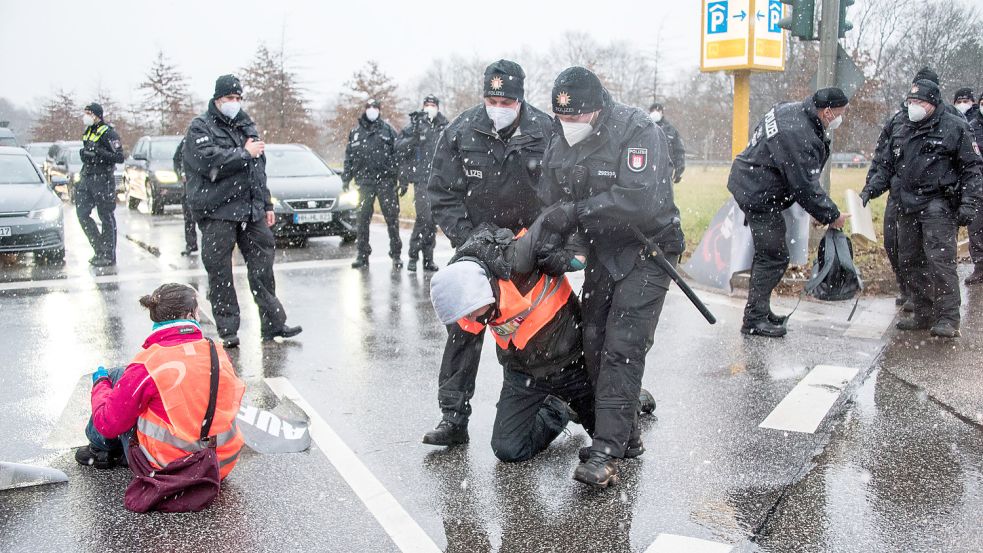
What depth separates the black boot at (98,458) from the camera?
434 cm

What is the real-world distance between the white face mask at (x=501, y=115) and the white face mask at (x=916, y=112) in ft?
12.5

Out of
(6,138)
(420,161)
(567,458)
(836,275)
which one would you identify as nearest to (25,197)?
(420,161)

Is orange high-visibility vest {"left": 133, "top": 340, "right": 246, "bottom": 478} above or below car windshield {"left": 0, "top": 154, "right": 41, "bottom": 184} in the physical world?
below

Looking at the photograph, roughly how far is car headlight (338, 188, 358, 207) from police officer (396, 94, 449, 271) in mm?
2359

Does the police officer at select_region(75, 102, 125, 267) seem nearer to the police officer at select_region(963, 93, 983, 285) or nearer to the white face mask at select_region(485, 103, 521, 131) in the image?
the white face mask at select_region(485, 103, 521, 131)

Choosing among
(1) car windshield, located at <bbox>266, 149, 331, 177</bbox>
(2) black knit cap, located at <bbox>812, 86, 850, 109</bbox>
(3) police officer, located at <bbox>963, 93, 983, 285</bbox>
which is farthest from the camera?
(1) car windshield, located at <bbox>266, 149, 331, 177</bbox>

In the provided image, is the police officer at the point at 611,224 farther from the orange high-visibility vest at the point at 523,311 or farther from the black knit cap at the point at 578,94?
the orange high-visibility vest at the point at 523,311

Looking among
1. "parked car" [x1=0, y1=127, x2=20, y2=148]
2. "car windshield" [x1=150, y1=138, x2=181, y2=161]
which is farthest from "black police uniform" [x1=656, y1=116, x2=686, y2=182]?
"parked car" [x1=0, y1=127, x2=20, y2=148]

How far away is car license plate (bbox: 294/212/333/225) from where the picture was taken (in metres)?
12.8

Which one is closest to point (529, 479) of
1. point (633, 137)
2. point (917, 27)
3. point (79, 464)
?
point (633, 137)

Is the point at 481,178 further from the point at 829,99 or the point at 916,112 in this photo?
the point at 916,112

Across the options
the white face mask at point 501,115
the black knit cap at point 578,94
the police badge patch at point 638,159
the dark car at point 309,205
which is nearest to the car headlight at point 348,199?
the dark car at point 309,205

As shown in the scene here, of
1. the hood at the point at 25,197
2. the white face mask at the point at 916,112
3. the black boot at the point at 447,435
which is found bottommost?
the black boot at the point at 447,435

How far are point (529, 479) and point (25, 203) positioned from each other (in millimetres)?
9755
